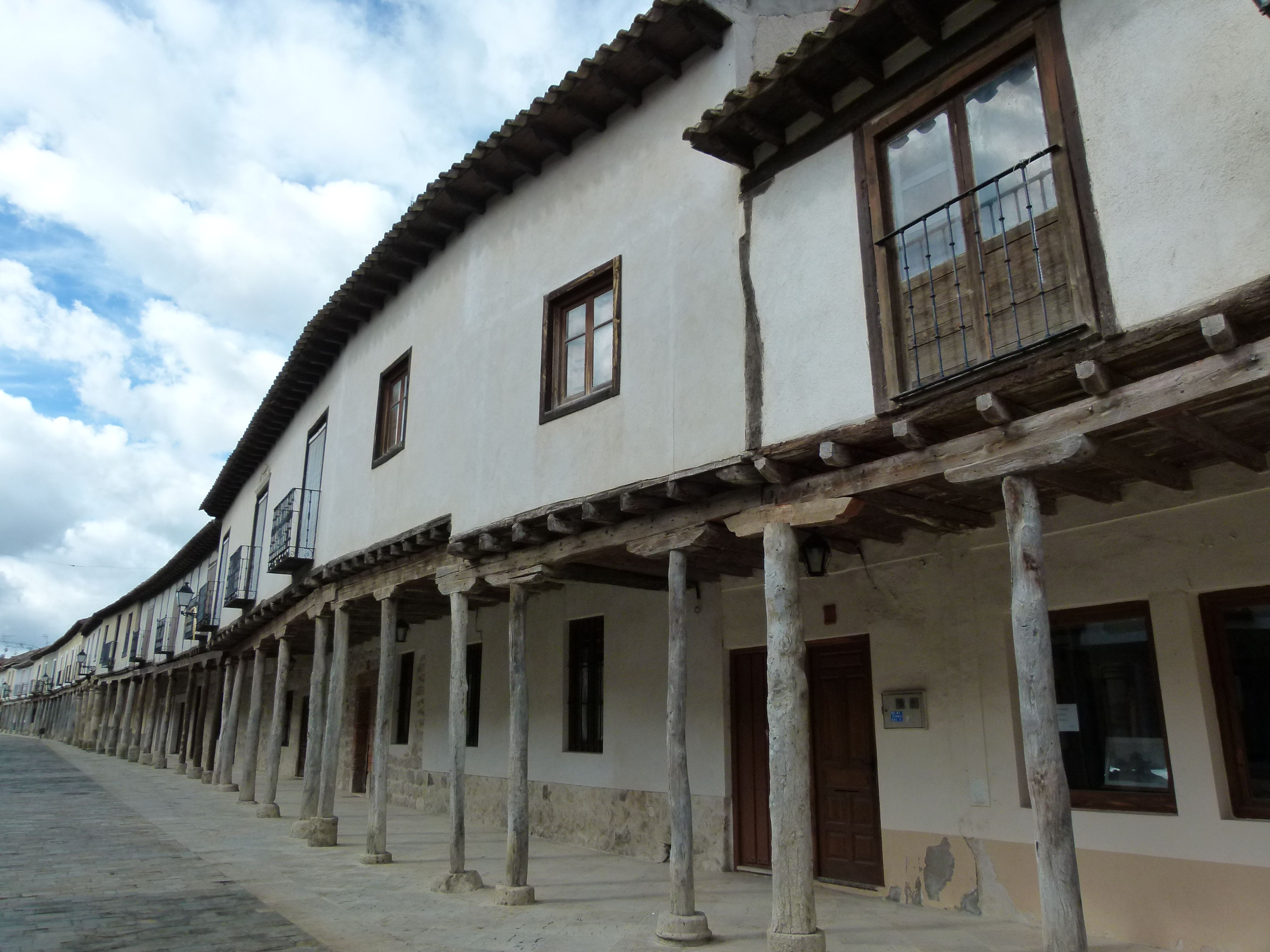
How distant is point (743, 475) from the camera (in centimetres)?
612

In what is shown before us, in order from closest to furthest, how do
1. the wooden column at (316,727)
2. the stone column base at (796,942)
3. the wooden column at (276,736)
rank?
the stone column base at (796,942) → the wooden column at (316,727) → the wooden column at (276,736)

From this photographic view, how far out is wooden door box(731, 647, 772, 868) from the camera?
8719 mm

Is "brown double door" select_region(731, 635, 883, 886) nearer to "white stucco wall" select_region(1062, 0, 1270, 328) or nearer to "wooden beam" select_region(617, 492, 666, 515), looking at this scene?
Answer: "wooden beam" select_region(617, 492, 666, 515)

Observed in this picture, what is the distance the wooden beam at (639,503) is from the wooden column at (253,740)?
40.6 feet

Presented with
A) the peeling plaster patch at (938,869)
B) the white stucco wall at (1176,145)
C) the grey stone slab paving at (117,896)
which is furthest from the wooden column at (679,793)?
the white stucco wall at (1176,145)

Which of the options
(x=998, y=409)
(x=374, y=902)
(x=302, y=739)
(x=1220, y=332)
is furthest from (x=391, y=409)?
(x=302, y=739)

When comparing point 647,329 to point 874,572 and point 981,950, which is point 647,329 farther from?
point 981,950

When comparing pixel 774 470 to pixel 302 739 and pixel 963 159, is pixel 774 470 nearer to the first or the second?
pixel 963 159

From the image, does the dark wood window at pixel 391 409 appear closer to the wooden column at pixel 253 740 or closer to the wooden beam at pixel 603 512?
the wooden beam at pixel 603 512

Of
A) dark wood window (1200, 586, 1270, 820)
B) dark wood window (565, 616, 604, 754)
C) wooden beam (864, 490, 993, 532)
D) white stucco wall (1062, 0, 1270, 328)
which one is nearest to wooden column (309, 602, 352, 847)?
dark wood window (565, 616, 604, 754)

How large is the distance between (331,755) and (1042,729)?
941cm

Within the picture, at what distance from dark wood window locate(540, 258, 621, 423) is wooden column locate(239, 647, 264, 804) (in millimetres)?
11089

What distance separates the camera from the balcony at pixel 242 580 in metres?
17.3

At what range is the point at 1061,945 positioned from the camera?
160 inches
